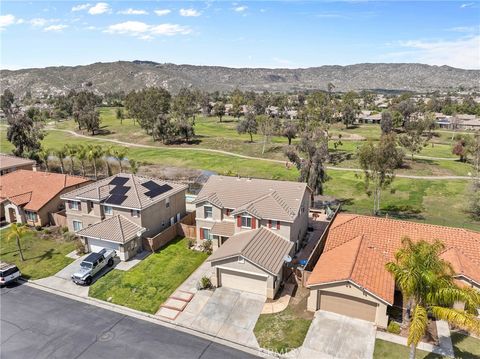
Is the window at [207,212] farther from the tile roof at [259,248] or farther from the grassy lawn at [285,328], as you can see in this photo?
the grassy lawn at [285,328]

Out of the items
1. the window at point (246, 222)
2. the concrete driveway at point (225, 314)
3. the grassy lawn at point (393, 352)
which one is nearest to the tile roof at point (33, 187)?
the window at point (246, 222)

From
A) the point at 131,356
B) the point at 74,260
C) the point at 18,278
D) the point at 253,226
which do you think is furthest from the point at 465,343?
the point at 18,278

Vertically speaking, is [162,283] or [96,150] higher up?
[96,150]

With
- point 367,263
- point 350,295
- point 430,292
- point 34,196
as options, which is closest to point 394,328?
point 350,295

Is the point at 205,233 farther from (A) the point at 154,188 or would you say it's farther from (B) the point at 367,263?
(B) the point at 367,263

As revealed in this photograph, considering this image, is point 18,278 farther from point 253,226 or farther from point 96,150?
point 96,150

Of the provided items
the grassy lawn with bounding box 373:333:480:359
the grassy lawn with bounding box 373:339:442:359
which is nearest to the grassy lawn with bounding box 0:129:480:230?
the grassy lawn with bounding box 373:333:480:359
